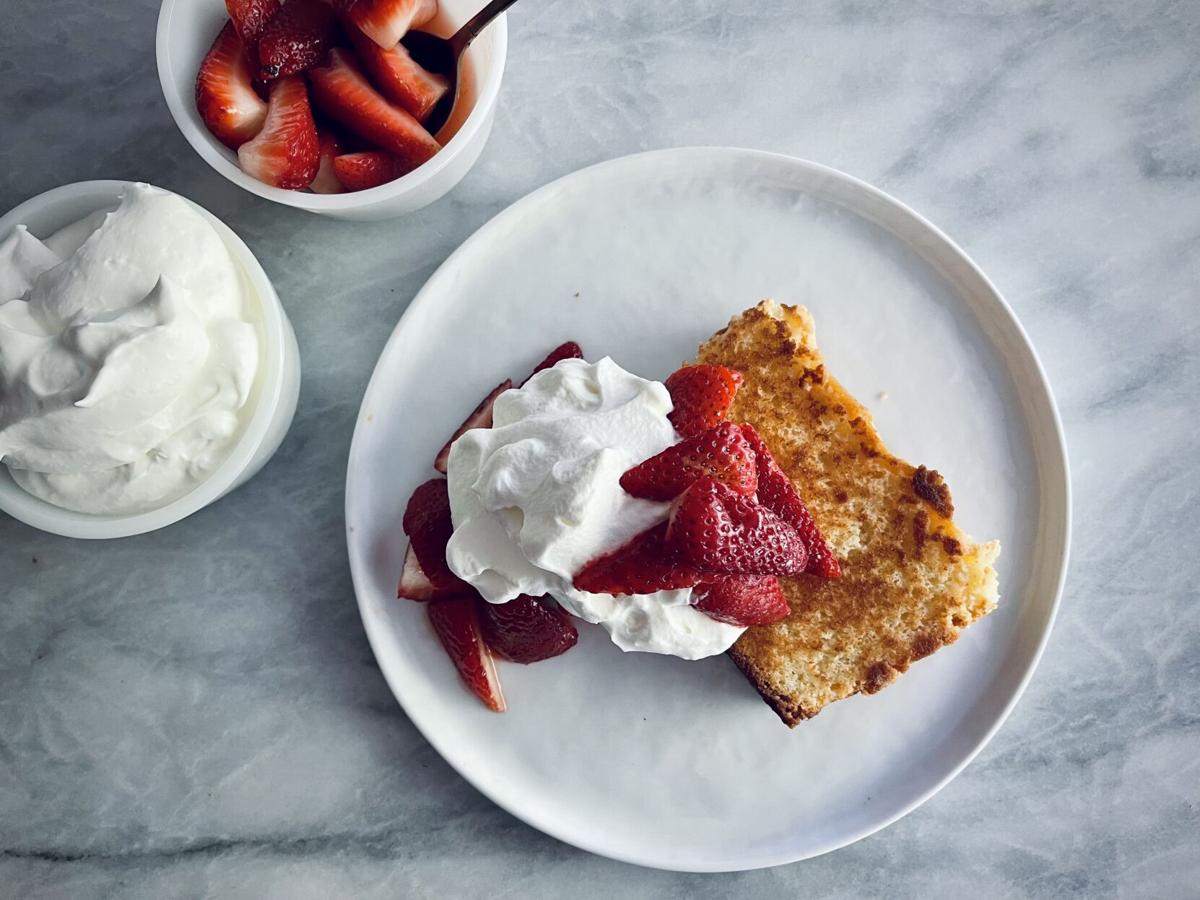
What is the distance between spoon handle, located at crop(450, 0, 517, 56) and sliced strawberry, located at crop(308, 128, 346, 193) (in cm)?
31

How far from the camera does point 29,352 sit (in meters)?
1.60

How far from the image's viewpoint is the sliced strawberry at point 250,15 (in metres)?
1.72

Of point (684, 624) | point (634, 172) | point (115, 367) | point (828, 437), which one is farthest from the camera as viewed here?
point (634, 172)

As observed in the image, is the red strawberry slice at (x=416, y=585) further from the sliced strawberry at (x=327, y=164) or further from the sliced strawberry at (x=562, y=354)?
the sliced strawberry at (x=327, y=164)

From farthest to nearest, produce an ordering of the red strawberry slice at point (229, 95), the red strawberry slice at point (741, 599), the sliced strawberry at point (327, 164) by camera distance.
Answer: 1. the sliced strawberry at point (327, 164)
2. the red strawberry slice at point (229, 95)
3. the red strawberry slice at point (741, 599)

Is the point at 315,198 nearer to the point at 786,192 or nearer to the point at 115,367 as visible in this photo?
the point at 115,367

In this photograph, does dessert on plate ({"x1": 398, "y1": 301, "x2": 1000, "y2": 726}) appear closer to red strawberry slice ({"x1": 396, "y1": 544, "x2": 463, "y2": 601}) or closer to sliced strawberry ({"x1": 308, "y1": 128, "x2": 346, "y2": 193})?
red strawberry slice ({"x1": 396, "y1": 544, "x2": 463, "y2": 601})

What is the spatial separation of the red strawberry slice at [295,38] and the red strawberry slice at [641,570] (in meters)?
1.12

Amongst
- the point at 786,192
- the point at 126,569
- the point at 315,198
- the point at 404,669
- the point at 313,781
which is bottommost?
the point at 313,781

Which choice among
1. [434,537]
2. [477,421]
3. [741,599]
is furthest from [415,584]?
[741,599]

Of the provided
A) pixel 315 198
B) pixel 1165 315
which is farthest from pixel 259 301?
pixel 1165 315

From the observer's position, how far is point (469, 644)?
1.88 m

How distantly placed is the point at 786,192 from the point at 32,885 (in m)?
2.30

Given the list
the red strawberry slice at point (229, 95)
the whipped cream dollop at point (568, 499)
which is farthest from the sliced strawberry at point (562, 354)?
the red strawberry slice at point (229, 95)
